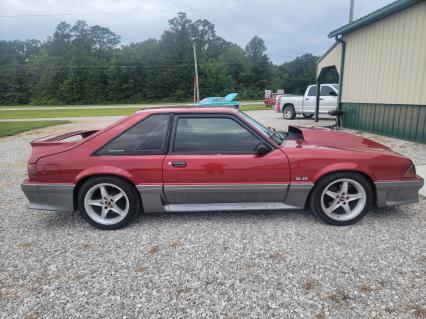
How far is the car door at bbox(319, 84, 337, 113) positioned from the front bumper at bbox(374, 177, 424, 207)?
11385 millimetres

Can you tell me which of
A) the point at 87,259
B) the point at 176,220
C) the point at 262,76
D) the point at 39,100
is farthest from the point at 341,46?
the point at 39,100

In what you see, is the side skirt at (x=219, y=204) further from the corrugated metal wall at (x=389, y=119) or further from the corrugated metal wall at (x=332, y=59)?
the corrugated metal wall at (x=332, y=59)

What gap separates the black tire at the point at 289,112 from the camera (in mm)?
15547

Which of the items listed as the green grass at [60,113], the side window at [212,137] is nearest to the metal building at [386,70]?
the side window at [212,137]

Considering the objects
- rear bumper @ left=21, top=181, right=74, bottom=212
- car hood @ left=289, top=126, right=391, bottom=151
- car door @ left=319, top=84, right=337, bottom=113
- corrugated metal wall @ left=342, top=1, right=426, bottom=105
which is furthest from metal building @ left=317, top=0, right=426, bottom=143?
rear bumper @ left=21, top=181, right=74, bottom=212

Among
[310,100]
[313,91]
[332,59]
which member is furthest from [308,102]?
[332,59]

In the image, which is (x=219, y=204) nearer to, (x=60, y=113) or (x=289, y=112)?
(x=289, y=112)

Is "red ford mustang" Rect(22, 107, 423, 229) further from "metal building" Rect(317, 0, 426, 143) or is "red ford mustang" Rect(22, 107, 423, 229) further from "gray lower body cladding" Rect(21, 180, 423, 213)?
"metal building" Rect(317, 0, 426, 143)

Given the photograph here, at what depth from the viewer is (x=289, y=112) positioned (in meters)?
A: 15.7

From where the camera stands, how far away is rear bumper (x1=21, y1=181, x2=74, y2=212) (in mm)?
3033

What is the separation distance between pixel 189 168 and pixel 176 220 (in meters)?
0.78

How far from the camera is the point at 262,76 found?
56.4 m

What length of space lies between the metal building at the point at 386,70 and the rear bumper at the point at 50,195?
8.66 metres

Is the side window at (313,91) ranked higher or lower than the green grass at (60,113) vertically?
higher
